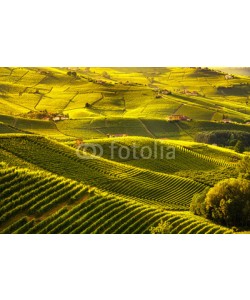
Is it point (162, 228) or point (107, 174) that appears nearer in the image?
point (162, 228)

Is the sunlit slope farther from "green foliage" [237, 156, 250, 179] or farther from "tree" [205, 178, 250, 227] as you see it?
"tree" [205, 178, 250, 227]

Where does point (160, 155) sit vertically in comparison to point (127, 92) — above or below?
below

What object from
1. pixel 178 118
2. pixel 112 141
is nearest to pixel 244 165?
pixel 178 118

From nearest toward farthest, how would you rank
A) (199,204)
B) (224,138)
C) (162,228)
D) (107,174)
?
(162,228)
(199,204)
(107,174)
(224,138)

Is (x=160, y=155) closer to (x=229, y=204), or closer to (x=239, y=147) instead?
(x=239, y=147)

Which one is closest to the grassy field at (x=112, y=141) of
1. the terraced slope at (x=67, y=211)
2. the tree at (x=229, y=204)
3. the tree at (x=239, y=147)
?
the terraced slope at (x=67, y=211)

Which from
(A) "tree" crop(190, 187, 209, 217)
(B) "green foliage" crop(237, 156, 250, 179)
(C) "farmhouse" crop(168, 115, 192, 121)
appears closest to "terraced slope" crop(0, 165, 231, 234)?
(A) "tree" crop(190, 187, 209, 217)

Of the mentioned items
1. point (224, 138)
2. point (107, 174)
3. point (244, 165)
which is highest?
point (224, 138)
